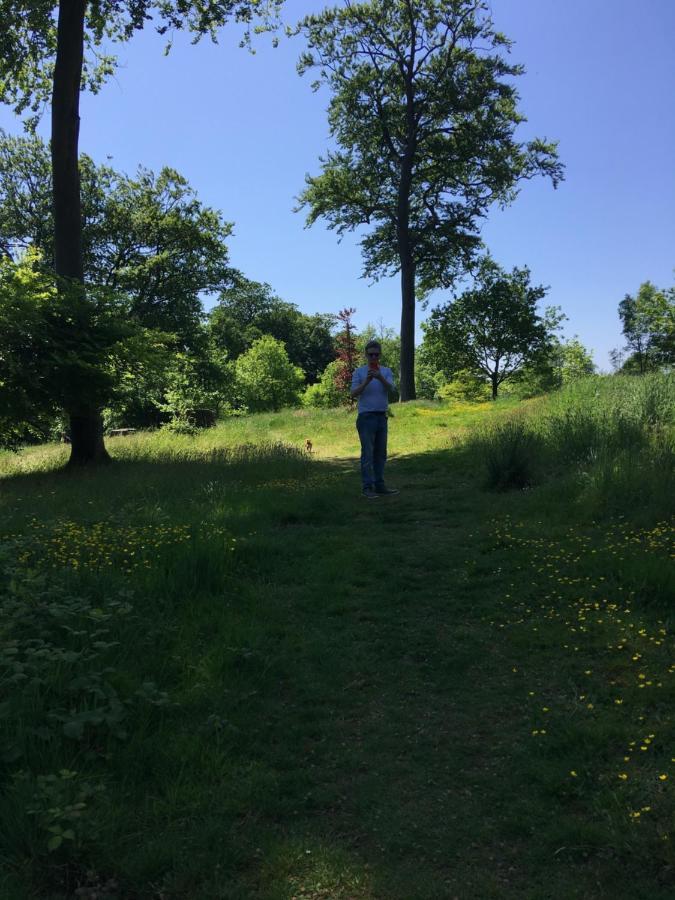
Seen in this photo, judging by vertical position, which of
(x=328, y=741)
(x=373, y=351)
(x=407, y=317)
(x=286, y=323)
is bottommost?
(x=328, y=741)

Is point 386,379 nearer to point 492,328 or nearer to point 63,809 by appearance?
point 63,809

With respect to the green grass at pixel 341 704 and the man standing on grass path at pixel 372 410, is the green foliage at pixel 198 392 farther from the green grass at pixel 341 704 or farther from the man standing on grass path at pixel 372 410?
the green grass at pixel 341 704

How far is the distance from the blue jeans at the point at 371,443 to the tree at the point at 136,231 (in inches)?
912

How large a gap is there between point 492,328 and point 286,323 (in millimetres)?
39633

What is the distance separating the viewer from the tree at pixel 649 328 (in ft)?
124

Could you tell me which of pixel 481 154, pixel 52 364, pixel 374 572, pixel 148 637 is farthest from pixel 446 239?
pixel 148 637

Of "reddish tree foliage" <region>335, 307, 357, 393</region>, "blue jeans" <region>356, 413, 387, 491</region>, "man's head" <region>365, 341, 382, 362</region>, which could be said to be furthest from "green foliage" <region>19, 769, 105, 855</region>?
"reddish tree foliage" <region>335, 307, 357, 393</region>

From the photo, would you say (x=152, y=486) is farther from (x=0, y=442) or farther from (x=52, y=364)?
(x=0, y=442)

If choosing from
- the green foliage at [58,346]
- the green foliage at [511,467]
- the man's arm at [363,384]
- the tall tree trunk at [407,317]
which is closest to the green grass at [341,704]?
the green foliage at [511,467]

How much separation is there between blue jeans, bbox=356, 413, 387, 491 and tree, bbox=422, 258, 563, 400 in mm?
25416

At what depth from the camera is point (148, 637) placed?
146 inches

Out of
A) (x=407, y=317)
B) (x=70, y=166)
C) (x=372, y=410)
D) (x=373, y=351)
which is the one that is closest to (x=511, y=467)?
(x=372, y=410)

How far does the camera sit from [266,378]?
1907 inches

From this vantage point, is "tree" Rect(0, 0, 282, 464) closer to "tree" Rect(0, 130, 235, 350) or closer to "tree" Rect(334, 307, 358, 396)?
"tree" Rect(0, 130, 235, 350)
